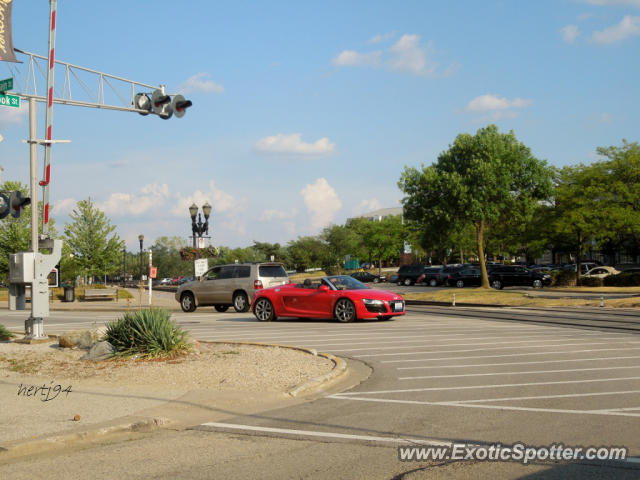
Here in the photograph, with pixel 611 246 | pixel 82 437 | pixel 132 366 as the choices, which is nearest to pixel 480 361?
pixel 132 366

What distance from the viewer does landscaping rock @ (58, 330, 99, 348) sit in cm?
1244

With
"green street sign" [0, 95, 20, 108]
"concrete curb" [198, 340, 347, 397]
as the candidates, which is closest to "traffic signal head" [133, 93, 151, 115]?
"green street sign" [0, 95, 20, 108]

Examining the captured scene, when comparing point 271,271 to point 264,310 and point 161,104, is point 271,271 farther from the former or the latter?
point 161,104

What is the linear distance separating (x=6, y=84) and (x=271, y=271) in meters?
12.6

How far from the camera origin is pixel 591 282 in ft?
144

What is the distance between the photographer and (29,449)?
19.0 ft

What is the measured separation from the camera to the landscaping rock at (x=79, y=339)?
1244 centimetres

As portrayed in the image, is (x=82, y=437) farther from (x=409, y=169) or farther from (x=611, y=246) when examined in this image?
(x=611, y=246)

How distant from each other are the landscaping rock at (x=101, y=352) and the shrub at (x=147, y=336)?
12 centimetres

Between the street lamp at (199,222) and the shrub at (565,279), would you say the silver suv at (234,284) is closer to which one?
the street lamp at (199,222)

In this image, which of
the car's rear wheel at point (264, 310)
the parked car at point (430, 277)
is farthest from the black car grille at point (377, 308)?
the parked car at point (430, 277)

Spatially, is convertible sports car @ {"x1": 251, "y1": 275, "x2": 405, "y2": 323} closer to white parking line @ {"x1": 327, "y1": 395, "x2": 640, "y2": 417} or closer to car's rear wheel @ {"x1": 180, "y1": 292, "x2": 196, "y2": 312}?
car's rear wheel @ {"x1": 180, "y1": 292, "x2": 196, "y2": 312}

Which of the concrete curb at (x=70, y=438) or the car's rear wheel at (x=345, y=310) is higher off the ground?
the car's rear wheel at (x=345, y=310)

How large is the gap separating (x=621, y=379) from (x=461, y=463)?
477 centimetres
